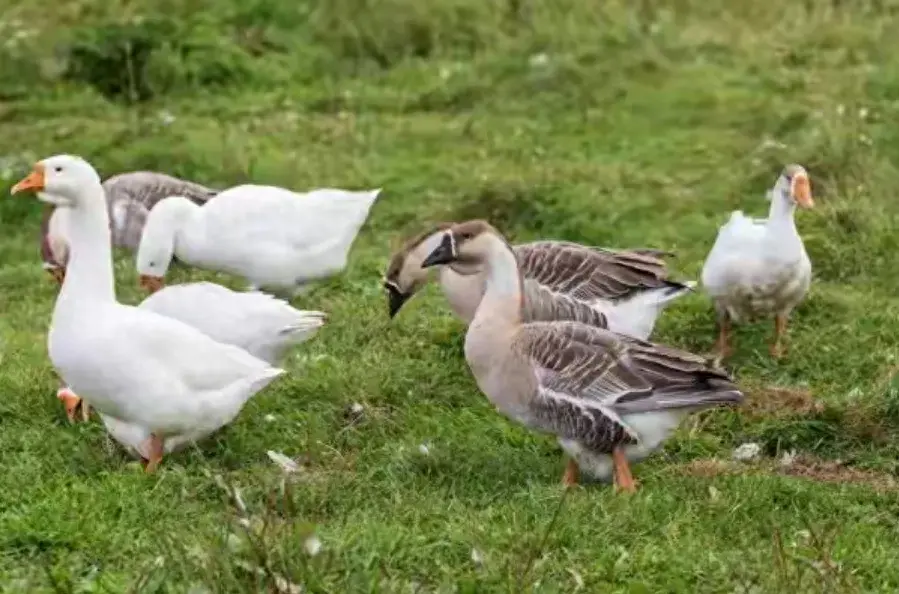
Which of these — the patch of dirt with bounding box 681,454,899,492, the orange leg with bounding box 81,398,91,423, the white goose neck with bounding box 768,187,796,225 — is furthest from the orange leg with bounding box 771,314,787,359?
the orange leg with bounding box 81,398,91,423

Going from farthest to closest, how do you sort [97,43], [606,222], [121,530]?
[97,43]
[606,222]
[121,530]

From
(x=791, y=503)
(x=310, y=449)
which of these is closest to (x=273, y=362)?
(x=310, y=449)

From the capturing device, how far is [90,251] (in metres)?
6.68

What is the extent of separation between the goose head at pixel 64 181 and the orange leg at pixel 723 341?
11.0 feet

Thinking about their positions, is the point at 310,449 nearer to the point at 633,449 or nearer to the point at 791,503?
Answer: the point at 633,449

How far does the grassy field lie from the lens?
555 centimetres

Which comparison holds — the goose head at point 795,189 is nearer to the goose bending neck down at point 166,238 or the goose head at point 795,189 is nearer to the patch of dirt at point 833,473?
the patch of dirt at point 833,473

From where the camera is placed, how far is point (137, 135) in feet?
40.5

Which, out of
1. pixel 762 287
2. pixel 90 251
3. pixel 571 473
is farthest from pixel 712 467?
pixel 90 251

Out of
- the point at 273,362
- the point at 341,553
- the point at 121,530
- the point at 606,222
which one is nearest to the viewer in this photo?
the point at 341,553

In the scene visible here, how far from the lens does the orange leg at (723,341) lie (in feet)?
27.6

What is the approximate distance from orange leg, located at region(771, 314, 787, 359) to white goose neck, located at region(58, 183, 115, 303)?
346cm

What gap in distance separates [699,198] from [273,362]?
4.61m

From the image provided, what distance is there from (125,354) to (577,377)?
1.76 meters
